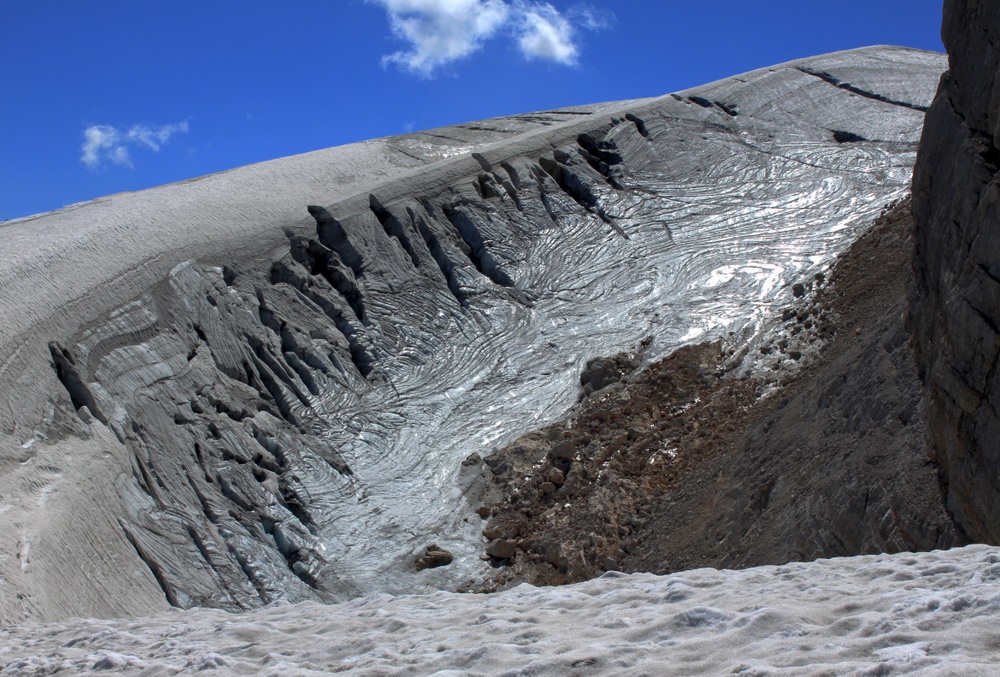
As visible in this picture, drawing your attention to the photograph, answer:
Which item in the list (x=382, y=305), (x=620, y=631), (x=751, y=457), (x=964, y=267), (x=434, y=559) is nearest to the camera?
(x=620, y=631)

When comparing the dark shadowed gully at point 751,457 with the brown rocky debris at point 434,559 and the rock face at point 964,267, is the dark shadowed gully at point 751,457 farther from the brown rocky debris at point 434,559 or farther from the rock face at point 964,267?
the brown rocky debris at point 434,559

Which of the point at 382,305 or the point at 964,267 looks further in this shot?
the point at 382,305

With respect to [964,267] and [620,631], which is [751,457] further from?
[620,631]

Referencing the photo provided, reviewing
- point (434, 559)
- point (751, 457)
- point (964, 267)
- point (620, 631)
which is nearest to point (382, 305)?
point (434, 559)

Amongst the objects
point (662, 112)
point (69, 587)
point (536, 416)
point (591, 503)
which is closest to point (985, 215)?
point (591, 503)

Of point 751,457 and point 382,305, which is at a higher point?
point 382,305

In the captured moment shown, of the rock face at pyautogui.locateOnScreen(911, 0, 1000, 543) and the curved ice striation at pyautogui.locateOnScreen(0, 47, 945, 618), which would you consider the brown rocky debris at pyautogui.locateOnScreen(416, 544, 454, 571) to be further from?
the rock face at pyautogui.locateOnScreen(911, 0, 1000, 543)

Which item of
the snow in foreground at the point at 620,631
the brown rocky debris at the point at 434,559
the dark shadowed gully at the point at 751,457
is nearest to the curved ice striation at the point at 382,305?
the brown rocky debris at the point at 434,559
